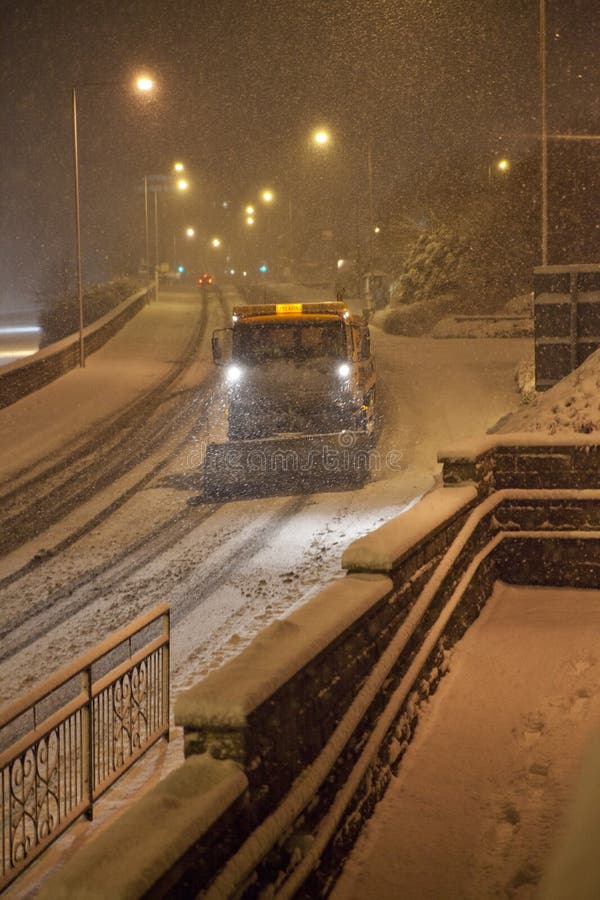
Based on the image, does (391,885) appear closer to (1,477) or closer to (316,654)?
(316,654)

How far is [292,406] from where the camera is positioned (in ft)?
60.5

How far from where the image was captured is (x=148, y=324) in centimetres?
4897

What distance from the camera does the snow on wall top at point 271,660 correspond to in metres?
4.30

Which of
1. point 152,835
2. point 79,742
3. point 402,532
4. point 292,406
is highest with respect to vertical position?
point 292,406

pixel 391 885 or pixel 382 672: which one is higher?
pixel 382 672

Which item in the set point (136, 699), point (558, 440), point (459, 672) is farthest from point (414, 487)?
point (136, 699)

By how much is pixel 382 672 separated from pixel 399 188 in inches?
2707

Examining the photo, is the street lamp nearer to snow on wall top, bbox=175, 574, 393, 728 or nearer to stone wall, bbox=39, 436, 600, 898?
stone wall, bbox=39, 436, 600, 898

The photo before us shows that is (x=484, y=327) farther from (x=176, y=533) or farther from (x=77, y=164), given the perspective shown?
(x=176, y=533)

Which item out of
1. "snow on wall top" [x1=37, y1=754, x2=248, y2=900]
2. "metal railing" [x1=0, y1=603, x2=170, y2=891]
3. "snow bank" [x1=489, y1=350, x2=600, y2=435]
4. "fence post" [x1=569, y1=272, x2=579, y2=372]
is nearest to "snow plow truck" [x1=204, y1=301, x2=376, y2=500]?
"fence post" [x1=569, y1=272, x2=579, y2=372]

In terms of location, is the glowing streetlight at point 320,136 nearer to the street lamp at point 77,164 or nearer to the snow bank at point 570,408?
the street lamp at point 77,164

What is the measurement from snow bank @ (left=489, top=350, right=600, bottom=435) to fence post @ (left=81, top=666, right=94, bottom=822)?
677 centimetres

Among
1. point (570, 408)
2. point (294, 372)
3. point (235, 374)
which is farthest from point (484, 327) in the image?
point (570, 408)

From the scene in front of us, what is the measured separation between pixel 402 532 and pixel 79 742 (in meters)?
2.62
